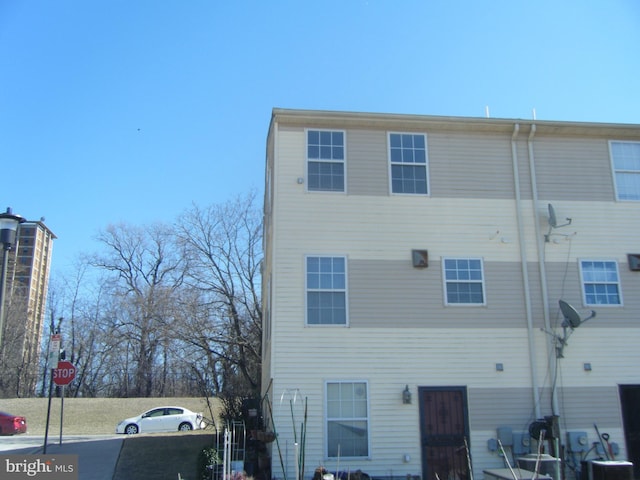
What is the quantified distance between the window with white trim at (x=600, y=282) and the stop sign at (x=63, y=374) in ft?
44.5

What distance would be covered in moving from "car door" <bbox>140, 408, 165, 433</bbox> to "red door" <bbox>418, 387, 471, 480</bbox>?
14.9 meters

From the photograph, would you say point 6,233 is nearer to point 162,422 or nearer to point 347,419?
point 347,419

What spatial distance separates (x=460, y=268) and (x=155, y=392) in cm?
3448

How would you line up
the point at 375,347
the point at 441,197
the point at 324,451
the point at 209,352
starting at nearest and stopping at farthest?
the point at 324,451
the point at 375,347
the point at 441,197
the point at 209,352

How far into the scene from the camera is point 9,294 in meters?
43.6

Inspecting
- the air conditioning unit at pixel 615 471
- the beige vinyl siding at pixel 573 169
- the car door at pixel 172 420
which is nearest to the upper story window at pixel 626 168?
the beige vinyl siding at pixel 573 169

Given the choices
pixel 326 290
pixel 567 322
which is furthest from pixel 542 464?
pixel 326 290

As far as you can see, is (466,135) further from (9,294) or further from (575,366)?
(9,294)

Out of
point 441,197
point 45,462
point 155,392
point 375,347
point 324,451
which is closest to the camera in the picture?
point 45,462

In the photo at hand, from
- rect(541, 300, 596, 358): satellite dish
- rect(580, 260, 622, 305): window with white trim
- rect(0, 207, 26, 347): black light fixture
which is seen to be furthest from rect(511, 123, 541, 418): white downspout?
rect(0, 207, 26, 347): black light fixture

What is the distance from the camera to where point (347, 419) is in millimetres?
11992

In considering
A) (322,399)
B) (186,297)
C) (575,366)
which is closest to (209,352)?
(186,297)

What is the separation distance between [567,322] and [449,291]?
2.49 meters

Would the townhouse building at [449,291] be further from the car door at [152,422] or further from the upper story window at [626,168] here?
the car door at [152,422]
